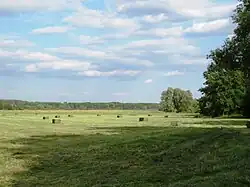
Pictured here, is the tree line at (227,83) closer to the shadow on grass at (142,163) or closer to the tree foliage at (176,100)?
the tree foliage at (176,100)

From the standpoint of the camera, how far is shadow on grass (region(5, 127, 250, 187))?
52.6 ft

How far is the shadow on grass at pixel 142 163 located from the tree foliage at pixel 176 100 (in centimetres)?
13822

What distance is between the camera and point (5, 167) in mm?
21047

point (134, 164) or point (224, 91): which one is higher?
point (224, 91)

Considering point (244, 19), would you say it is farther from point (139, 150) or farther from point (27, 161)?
point (27, 161)

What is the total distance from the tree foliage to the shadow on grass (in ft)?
453

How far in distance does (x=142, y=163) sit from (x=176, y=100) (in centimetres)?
14901

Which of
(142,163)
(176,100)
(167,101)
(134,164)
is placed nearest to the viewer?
(134,164)

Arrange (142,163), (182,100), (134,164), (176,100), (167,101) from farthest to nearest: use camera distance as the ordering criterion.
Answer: (167,101) → (176,100) → (182,100) → (142,163) → (134,164)

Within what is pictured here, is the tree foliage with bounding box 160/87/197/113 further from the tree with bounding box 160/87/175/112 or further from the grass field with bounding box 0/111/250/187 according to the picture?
the grass field with bounding box 0/111/250/187

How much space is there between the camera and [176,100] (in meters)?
169

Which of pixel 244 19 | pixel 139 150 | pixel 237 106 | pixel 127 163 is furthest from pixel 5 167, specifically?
pixel 237 106

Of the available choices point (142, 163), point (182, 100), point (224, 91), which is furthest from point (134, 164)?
point (182, 100)

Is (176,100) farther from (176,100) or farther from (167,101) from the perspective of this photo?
(167,101)
